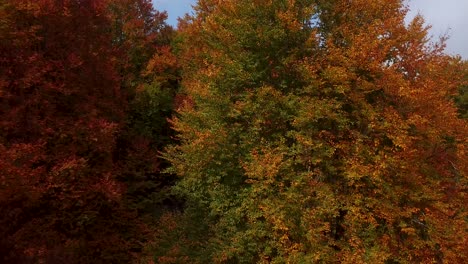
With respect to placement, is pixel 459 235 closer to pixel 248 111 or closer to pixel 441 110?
pixel 441 110

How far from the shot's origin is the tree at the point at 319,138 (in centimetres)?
1402

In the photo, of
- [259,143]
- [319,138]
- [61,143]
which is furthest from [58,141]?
[319,138]

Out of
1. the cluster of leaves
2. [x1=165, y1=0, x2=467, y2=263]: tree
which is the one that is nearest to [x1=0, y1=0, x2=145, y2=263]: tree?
the cluster of leaves

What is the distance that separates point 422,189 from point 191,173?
27.2ft

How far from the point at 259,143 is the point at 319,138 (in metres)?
2.14

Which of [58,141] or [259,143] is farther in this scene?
[259,143]

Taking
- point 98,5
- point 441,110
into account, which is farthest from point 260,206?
point 98,5

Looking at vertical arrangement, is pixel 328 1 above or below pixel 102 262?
above

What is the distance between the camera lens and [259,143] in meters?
15.4

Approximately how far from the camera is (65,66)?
50.5ft

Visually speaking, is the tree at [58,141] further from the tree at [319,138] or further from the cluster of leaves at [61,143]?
the tree at [319,138]

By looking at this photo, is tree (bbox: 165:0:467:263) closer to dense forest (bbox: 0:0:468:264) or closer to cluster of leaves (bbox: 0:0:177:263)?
dense forest (bbox: 0:0:468:264)

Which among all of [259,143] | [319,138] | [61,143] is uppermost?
[319,138]

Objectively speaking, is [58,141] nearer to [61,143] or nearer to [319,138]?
[61,143]
